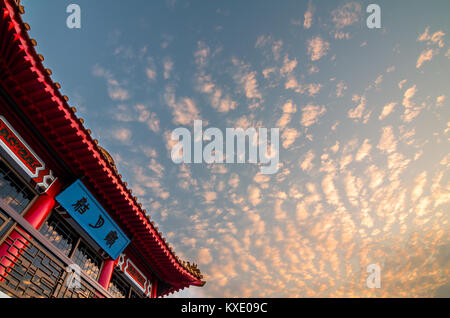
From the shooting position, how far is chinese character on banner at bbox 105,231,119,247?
790 centimetres

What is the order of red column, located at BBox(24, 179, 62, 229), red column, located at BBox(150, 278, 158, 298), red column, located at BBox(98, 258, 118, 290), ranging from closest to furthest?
red column, located at BBox(24, 179, 62, 229)
red column, located at BBox(98, 258, 118, 290)
red column, located at BBox(150, 278, 158, 298)

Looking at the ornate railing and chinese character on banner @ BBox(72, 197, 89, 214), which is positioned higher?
chinese character on banner @ BBox(72, 197, 89, 214)

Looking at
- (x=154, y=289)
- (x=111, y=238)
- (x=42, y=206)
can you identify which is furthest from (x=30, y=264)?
(x=154, y=289)

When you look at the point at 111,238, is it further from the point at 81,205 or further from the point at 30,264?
the point at 30,264

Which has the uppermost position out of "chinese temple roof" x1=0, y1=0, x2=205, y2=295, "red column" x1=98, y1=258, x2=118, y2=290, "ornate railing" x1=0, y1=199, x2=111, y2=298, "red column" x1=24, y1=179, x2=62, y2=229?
"chinese temple roof" x1=0, y1=0, x2=205, y2=295

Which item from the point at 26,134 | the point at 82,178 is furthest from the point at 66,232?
the point at 26,134

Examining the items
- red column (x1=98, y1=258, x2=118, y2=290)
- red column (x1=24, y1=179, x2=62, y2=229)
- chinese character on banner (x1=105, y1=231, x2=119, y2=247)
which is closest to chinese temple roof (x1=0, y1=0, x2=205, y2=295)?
chinese character on banner (x1=105, y1=231, x2=119, y2=247)

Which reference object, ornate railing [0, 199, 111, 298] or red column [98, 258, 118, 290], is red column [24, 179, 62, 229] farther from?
red column [98, 258, 118, 290]

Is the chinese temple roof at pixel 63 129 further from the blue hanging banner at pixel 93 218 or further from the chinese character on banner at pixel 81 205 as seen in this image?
the chinese character on banner at pixel 81 205

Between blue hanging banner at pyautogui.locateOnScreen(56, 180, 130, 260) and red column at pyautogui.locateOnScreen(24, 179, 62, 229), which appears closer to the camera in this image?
red column at pyautogui.locateOnScreen(24, 179, 62, 229)

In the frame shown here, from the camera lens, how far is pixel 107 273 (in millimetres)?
8031

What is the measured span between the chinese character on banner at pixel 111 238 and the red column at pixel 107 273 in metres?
0.75

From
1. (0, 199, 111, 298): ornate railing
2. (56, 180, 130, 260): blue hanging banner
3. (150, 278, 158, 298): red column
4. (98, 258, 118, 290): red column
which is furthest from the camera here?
(150, 278, 158, 298): red column

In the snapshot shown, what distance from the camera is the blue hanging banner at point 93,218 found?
688 centimetres
